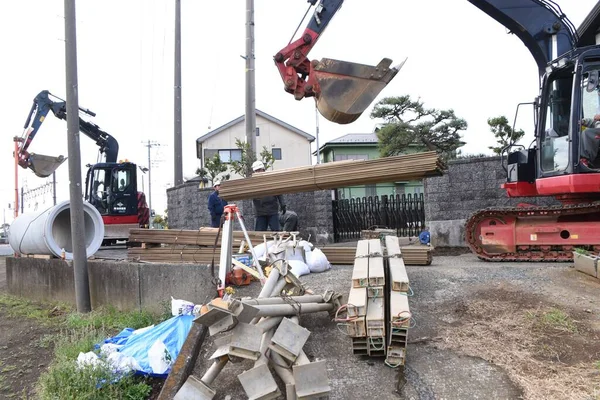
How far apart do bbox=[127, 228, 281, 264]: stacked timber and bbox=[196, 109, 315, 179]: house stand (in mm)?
27666

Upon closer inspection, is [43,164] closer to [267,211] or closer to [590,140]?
[267,211]

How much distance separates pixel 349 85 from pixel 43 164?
39.9ft

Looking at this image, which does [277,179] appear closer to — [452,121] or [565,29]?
[565,29]

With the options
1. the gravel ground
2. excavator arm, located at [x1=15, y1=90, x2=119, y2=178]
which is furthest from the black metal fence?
excavator arm, located at [x1=15, y1=90, x2=119, y2=178]

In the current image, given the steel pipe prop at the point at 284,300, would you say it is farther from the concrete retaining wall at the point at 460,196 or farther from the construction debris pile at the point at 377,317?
the concrete retaining wall at the point at 460,196

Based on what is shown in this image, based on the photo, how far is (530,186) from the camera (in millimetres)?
7949

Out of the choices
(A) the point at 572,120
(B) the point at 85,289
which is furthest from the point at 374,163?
(B) the point at 85,289

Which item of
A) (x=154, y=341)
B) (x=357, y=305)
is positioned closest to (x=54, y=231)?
(x=154, y=341)

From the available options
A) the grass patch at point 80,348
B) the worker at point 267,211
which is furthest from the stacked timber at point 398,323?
the worker at point 267,211

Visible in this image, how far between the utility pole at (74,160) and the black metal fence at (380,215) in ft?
19.4

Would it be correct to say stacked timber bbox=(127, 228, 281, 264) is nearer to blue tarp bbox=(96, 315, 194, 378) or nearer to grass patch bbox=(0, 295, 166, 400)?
grass patch bbox=(0, 295, 166, 400)

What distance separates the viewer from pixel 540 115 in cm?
742

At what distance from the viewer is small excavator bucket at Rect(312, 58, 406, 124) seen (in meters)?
5.93

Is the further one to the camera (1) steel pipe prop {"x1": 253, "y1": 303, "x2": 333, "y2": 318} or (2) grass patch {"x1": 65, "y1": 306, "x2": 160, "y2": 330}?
(2) grass patch {"x1": 65, "y1": 306, "x2": 160, "y2": 330}
